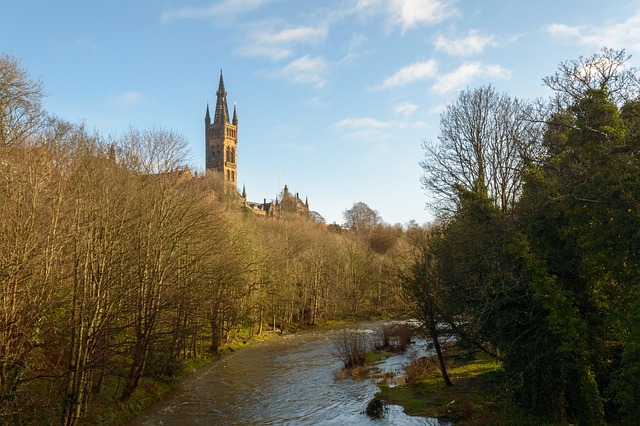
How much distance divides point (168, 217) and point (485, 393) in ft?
56.1

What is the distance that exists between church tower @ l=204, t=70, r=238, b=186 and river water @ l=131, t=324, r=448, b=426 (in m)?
90.5

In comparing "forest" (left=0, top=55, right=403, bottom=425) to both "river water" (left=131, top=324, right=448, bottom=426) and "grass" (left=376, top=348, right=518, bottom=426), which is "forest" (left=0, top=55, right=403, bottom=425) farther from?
"grass" (left=376, top=348, right=518, bottom=426)

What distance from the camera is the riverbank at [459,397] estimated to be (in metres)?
16.8

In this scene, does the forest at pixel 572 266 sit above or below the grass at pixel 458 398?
above

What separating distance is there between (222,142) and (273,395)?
103m

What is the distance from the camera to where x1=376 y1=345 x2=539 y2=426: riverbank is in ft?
55.3

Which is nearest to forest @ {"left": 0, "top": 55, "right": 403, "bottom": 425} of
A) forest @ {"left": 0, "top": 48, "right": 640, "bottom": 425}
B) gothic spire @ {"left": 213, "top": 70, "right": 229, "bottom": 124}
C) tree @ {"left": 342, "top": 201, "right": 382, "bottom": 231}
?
forest @ {"left": 0, "top": 48, "right": 640, "bottom": 425}

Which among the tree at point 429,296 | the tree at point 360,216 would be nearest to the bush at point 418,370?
the tree at point 429,296

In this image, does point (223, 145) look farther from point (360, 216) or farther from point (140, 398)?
point (140, 398)

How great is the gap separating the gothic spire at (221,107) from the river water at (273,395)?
9698 cm

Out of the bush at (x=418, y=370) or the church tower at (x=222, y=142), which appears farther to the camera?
the church tower at (x=222, y=142)

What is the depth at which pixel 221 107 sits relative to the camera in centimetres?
12381

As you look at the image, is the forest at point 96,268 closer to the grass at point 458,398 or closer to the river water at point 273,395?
the river water at point 273,395

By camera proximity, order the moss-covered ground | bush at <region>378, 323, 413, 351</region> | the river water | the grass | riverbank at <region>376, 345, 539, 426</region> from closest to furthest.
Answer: the moss-covered ground < riverbank at <region>376, 345, 539, 426</region> < the grass < the river water < bush at <region>378, 323, 413, 351</region>
